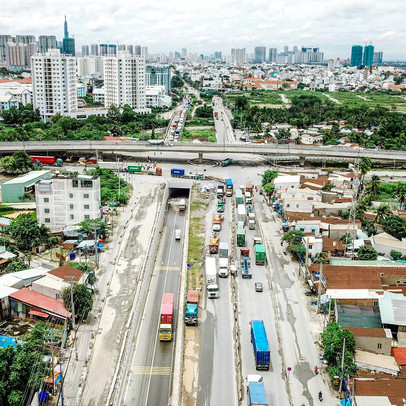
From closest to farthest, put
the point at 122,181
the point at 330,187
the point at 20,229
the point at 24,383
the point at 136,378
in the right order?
the point at 24,383
the point at 136,378
the point at 20,229
the point at 330,187
the point at 122,181

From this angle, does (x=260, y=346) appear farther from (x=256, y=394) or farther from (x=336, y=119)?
(x=336, y=119)

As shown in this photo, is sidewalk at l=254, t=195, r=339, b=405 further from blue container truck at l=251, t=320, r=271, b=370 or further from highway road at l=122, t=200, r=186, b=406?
highway road at l=122, t=200, r=186, b=406

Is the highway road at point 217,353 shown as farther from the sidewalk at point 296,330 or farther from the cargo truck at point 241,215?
the cargo truck at point 241,215

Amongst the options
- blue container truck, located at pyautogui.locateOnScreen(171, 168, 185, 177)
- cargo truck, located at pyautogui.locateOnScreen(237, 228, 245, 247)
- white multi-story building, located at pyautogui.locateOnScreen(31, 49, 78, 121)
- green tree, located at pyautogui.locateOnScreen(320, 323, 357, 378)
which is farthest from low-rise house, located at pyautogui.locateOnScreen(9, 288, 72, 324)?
white multi-story building, located at pyautogui.locateOnScreen(31, 49, 78, 121)

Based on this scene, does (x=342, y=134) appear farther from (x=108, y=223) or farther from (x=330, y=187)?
(x=108, y=223)

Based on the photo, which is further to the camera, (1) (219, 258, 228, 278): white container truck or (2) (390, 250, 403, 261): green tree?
(2) (390, 250, 403, 261): green tree

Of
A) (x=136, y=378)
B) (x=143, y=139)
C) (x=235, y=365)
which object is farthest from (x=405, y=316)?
(x=143, y=139)
